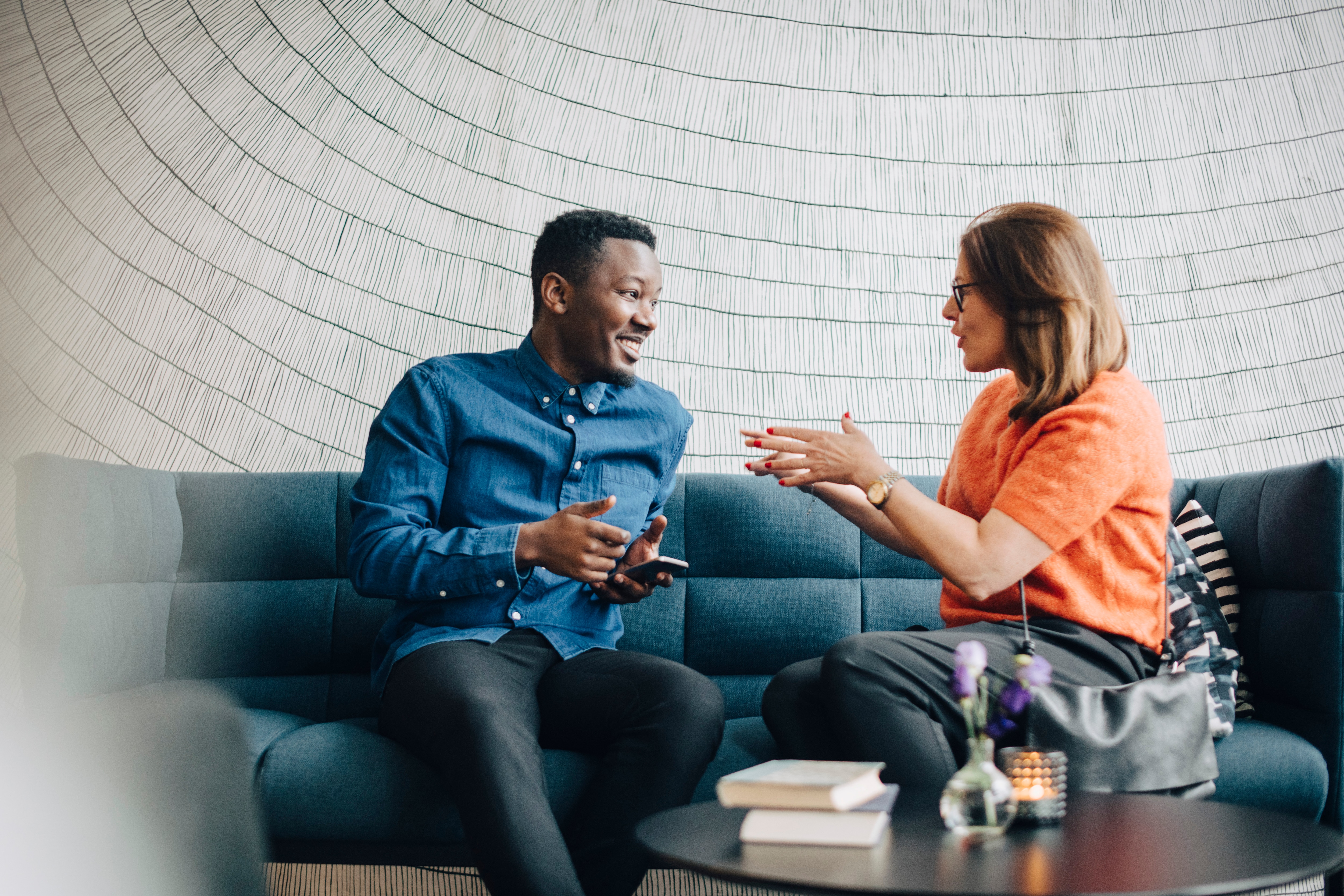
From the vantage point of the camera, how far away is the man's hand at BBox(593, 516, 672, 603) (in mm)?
1569

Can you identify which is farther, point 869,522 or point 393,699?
point 869,522

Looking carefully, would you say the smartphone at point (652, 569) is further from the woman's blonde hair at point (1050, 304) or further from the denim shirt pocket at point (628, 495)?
the woman's blonde hair at point (1050, 304)

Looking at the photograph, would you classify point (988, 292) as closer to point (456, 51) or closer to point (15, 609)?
point (456, 51)

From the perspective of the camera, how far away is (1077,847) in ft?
2.66

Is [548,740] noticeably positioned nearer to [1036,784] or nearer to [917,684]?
[917,684]

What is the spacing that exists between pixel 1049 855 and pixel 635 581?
88 cm

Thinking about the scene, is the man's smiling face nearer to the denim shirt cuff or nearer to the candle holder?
the denim shirt cuff

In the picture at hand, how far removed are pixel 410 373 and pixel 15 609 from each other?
89 centimetres

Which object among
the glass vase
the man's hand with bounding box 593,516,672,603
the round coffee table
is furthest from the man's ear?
the glass vase

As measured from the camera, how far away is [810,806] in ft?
2.74

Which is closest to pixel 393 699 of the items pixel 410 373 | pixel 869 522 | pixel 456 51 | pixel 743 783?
pixel 410 373

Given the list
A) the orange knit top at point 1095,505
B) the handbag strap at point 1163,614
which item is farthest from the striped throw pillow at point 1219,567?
the orange knit top at point 1095,505

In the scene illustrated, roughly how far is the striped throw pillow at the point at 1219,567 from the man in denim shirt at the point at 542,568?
991mm

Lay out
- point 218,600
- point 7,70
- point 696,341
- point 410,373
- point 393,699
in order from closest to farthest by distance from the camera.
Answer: point 393,699, point 410,373, point 218,600, point 7,70, point 696,341
